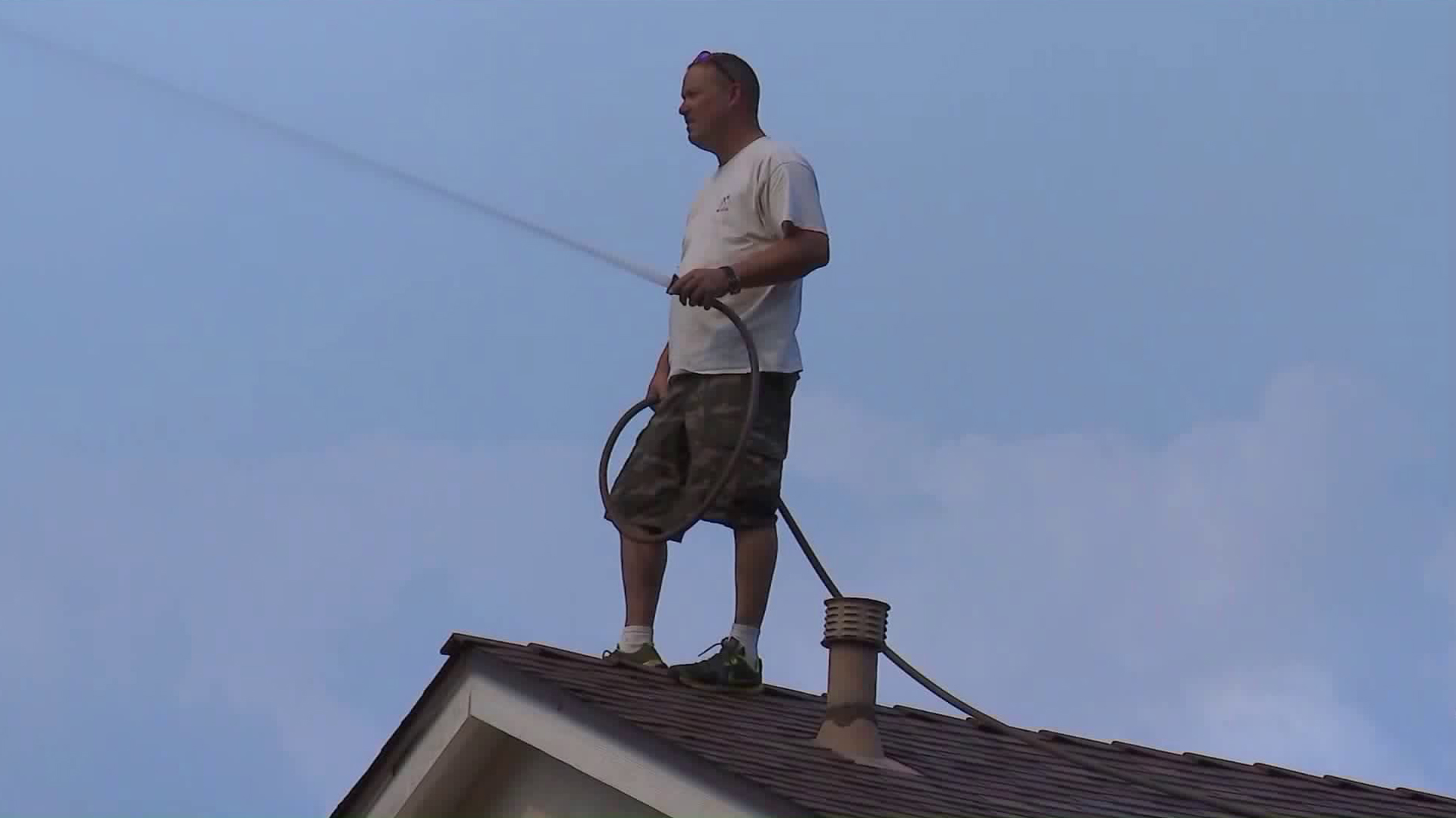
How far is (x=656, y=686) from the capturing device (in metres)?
6.34

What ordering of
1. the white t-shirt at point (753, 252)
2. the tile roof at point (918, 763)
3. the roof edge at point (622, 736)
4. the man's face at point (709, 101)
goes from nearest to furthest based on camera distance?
the roof edge at point (622, 736), the tile roof at point (918, 763), the white t-shirt at point (753, 252), the man's face at point (709, 101)

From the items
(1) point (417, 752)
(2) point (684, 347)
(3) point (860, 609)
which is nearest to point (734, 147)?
(2) point (684, 347)

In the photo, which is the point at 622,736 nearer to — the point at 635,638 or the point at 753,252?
the point at 635,638

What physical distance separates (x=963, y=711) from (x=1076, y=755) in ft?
2.47

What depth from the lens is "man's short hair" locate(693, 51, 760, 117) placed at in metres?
7.16

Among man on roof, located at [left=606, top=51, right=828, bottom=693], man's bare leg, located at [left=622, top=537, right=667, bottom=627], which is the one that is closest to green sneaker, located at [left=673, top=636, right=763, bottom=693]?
man on roof, located at [left=606, top=51, right=828, bottom=693]

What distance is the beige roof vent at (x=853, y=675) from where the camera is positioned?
238 inches

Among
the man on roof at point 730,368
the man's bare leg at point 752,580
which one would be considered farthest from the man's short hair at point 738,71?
the man's bare leg at point 752,580

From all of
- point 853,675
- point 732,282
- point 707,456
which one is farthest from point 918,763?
point 732,282

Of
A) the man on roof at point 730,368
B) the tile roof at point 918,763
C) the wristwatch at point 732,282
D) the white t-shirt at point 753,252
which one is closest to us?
the tile roof at point 918,763

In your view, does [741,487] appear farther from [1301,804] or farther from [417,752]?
[1301,804]

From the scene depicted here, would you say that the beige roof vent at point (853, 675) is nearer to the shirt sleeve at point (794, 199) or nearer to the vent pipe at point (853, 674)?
the vent pipe at point (853, 674)

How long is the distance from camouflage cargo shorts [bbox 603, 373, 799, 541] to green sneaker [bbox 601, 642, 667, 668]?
369 mm

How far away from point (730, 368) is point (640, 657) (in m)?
0.97
